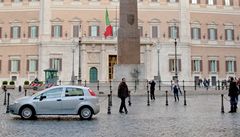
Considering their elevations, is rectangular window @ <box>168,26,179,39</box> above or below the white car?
above

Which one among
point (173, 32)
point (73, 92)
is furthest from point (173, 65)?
point (73, 92)

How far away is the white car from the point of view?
13844 millimetres

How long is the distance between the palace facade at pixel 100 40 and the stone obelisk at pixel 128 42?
22751 millimetres

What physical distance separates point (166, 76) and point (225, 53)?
9856 mm

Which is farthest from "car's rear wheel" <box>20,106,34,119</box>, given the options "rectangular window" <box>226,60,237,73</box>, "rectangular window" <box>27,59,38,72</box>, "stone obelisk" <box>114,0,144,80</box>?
"rectangular window" <box>226,60,237,73</box>

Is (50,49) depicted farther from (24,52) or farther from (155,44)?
(155,44)

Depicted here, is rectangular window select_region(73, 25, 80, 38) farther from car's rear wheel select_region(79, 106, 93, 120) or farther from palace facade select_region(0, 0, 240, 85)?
car's rear wheel select_region(79, 106, 93, 120)

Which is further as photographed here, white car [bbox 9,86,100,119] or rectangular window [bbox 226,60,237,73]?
rectangular window [bbox 226,60,237,73]

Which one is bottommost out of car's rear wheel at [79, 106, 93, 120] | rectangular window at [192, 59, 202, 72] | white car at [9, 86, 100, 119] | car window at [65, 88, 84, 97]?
car's rear wheel at [79, 106, 93, 120]

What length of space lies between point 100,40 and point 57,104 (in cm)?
3762

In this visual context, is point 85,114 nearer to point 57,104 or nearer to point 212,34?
point 57,104

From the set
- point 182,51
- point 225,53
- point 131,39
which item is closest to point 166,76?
point 182,51

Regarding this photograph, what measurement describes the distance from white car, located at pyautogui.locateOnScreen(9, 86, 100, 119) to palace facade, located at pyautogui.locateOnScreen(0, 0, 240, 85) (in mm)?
35910

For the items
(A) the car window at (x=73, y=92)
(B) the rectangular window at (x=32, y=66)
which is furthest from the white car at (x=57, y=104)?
(B) the rectangular window at (x=32, y=66)
